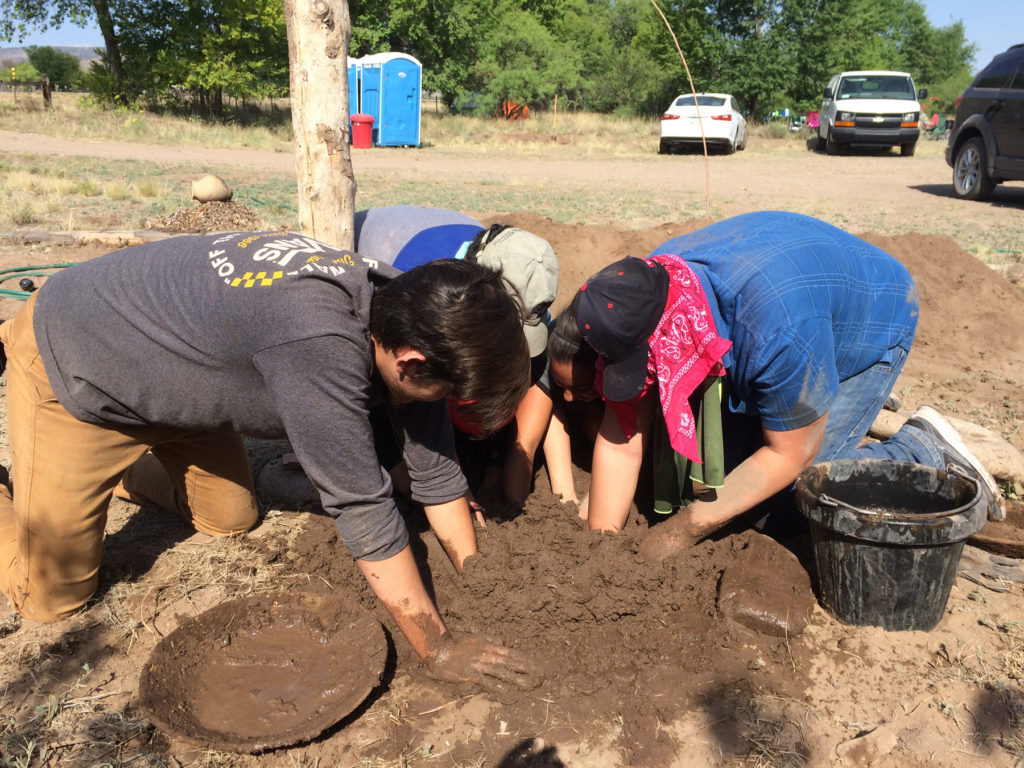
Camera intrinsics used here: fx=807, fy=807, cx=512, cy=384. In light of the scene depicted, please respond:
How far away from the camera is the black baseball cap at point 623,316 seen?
237 cm

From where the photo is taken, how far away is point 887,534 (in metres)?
2.44

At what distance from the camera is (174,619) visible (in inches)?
108

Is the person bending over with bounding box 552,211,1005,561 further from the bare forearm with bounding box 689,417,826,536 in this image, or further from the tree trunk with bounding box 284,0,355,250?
the tree trunk with bounding box 284,0,355,250

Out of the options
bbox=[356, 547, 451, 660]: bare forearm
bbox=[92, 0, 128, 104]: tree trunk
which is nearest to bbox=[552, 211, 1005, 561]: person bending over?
bbox=[356, 547, 451, 660]: bare forearm

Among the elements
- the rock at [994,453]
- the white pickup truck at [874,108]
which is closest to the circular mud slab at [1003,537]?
the rock at [994,453]

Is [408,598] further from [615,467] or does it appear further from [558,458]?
[558,458]

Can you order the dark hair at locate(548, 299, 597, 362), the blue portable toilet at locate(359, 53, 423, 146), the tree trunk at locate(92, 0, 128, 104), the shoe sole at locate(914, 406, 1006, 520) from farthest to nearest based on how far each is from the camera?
the tree trunk at locate(92, 0, 128, 104) < the blue portable toilet at locate(359, 53, 423, 146) < the shoe sole at locate(914, 406, 1006, 520) < the dark hair at locate(548, 299, 597, 362)

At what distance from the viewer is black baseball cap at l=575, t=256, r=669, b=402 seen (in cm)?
237

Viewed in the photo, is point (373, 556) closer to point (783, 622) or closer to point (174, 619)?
point (174, 619)

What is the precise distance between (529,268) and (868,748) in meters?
1.78

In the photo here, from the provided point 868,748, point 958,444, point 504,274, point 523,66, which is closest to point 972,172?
point 958,444

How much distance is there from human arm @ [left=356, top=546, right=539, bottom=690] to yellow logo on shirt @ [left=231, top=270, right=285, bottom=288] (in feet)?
2.52

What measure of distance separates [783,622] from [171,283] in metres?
2.13

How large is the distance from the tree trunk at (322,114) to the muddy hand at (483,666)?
2392mm
